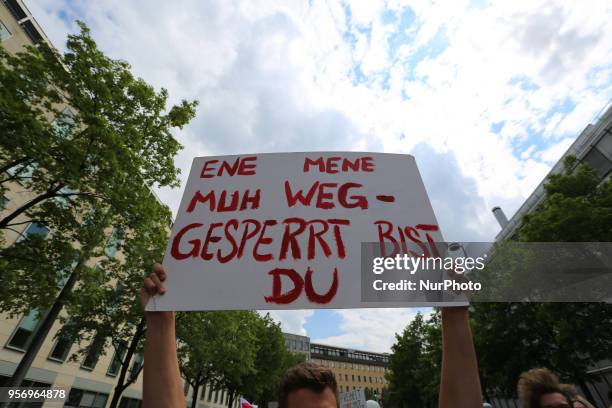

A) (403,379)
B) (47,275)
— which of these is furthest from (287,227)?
(403,379)

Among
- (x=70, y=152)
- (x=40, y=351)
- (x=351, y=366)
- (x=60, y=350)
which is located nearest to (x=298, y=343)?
(x=351, y=366)

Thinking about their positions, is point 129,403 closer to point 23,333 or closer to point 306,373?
point 23,333

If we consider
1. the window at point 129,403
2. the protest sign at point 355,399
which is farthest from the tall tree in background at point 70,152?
the window at point 129,403

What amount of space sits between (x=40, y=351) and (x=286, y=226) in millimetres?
20399

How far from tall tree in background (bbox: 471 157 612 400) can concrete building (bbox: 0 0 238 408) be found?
17.3m

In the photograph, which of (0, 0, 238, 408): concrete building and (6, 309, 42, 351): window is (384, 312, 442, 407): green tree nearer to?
(0, 0, 238, 408): concrete building

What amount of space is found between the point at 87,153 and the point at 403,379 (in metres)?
32.8

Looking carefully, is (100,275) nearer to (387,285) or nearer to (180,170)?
(180,170)

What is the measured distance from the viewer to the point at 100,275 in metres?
9.63

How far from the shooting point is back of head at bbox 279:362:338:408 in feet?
5.42

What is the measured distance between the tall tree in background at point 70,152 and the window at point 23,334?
793 cm

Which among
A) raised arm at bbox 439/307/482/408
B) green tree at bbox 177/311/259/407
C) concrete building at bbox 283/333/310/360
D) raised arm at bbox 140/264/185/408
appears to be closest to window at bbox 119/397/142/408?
green tree at bbox 177/311/259/407

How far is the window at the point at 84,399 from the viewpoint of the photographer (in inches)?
696

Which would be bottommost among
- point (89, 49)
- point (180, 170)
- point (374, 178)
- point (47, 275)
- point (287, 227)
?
point (287, 227)
